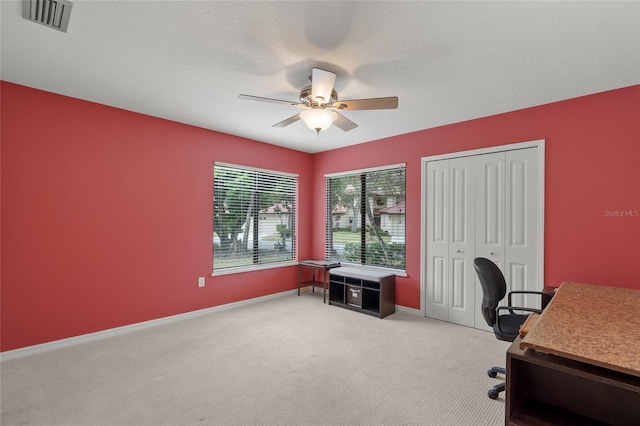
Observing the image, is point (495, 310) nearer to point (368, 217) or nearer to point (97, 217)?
point (368, 217)

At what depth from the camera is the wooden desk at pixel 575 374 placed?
45.2 inches

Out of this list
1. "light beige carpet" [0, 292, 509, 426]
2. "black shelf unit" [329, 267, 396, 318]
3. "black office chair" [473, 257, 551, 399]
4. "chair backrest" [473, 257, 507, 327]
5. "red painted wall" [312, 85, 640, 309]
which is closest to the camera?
"light beige carpet" [0, 292, 509, 426]

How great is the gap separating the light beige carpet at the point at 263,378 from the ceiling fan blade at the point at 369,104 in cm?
223

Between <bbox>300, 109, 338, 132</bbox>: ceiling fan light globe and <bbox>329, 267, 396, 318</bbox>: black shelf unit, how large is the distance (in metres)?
2.34

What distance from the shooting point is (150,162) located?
3.72 meters

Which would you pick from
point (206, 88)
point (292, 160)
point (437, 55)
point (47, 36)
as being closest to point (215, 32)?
point (206, 88)

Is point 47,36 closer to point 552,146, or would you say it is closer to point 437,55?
point 437,55

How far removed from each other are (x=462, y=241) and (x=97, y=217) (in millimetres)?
4253

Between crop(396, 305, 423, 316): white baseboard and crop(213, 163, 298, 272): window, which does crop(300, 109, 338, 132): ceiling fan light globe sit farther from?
crop(396, 305, 423, 316): white baseboard

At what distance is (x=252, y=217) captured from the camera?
15.9 feet

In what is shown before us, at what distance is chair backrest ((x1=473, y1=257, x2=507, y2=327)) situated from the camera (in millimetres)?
2377

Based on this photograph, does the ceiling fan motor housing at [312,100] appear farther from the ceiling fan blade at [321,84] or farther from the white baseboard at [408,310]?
the white baseboard at [408,310]

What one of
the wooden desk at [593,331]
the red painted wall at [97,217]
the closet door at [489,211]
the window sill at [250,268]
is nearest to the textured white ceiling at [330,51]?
the red painted wall at [97,217]

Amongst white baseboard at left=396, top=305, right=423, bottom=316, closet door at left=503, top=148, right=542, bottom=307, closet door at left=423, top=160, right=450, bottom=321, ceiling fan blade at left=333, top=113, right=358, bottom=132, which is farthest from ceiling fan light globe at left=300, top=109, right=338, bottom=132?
white baseboard at left=396, top=305, right=423, bottom=316
